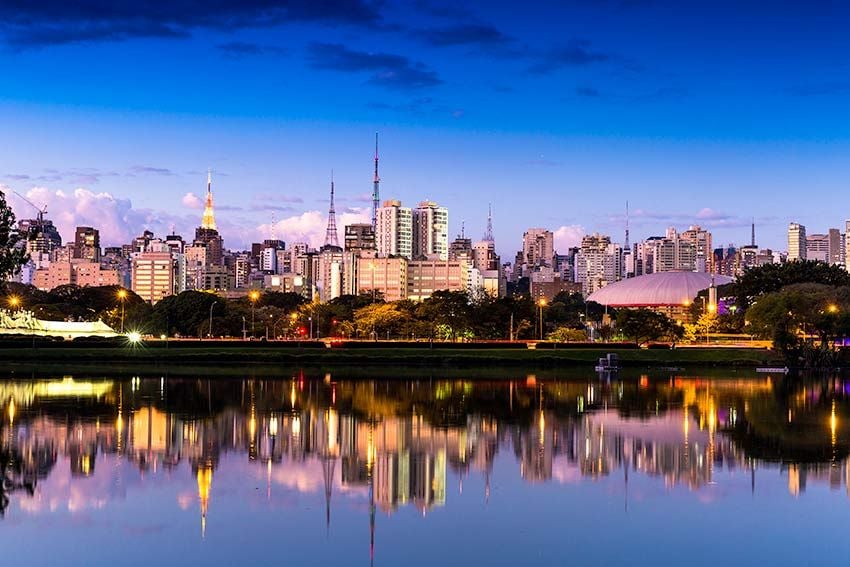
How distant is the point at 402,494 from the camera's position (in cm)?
2197

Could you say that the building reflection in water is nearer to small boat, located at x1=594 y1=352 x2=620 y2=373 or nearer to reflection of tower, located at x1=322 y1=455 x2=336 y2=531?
reflection of tower, located at x1=322 y1=455 x2=336 y2=531

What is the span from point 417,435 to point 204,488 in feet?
33.2

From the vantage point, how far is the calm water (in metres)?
17.6

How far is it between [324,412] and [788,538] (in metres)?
22.2

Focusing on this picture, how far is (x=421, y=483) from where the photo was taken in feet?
76.3

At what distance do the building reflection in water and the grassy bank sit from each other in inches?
1134

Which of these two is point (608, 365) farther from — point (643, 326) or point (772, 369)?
point (643, 326)

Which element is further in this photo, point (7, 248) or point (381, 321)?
point (381, 321)

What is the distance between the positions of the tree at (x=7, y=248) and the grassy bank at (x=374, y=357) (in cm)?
2879

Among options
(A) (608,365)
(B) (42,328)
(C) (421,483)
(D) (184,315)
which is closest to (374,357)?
(A) (608,365)

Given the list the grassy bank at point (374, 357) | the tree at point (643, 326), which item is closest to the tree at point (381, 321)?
the tree at point (643, 326)

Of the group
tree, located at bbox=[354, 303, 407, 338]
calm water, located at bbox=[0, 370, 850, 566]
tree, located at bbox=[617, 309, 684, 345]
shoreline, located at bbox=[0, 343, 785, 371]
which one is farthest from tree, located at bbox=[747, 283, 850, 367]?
tree, located at bbox=[354, 303, 407, 338]

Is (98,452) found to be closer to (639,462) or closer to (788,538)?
(639,462)

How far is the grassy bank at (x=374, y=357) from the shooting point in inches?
3177
